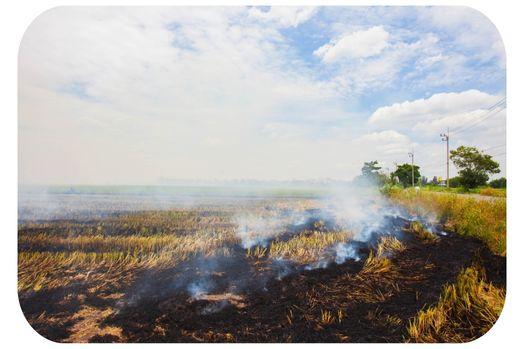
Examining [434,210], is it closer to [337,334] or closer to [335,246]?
[335,246]

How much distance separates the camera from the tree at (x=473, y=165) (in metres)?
3.55

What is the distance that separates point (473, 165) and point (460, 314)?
1684 mm

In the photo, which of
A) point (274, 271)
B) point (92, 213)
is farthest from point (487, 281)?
point (92, 213)

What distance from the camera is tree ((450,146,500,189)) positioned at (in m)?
3.55

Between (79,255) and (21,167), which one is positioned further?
(79,255)

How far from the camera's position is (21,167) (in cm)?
350

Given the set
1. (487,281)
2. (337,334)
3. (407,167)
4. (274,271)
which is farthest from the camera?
(407,167)

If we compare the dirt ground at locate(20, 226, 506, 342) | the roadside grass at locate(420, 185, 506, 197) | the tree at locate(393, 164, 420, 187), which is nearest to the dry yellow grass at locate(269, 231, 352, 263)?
the dirt ground at locate(20, 226, 506, 342)

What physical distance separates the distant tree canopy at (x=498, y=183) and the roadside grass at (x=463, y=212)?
159 mm

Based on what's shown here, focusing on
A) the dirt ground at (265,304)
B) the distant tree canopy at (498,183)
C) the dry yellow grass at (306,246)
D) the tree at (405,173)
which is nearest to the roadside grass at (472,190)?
the distant tree canopy at (498,183)

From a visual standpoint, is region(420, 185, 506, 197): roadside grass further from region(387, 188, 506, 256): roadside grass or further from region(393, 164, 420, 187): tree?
region(393, 164, 420, 187): tree

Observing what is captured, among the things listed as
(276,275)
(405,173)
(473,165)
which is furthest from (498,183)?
(276,275)

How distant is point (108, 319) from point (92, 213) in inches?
102

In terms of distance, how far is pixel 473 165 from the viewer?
12.3 ft
